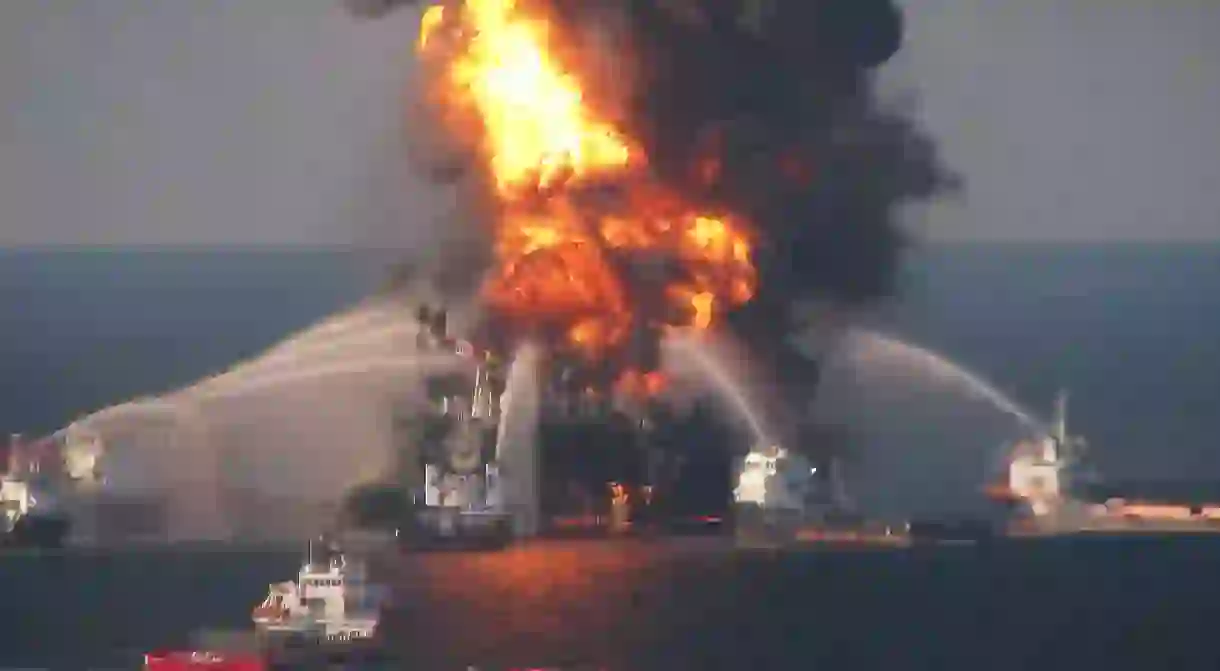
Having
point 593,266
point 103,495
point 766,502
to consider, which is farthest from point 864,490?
point 103,495

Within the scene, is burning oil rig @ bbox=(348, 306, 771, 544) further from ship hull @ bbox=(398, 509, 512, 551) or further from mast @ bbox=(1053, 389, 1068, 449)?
mast @ bbox=(1053, 389, 1068, 449)

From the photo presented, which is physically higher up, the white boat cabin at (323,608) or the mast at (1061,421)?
the mast at (1061,421)

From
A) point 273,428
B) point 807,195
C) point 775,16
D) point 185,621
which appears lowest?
point 185,621

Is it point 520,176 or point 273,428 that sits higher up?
point 520,176

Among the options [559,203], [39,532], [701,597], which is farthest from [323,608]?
[39,532]

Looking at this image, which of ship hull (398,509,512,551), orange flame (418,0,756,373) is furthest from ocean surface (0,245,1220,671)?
orange flame (418,0,756,373)

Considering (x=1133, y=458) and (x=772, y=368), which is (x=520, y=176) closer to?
(x=772, y=368)

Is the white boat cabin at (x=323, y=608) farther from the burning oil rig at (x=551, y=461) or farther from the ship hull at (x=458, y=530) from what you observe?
the burning oil rig at (x=551, y=461)

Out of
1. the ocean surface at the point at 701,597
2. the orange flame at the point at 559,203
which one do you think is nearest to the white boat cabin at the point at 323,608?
the ocean surface at the point at 701,597
